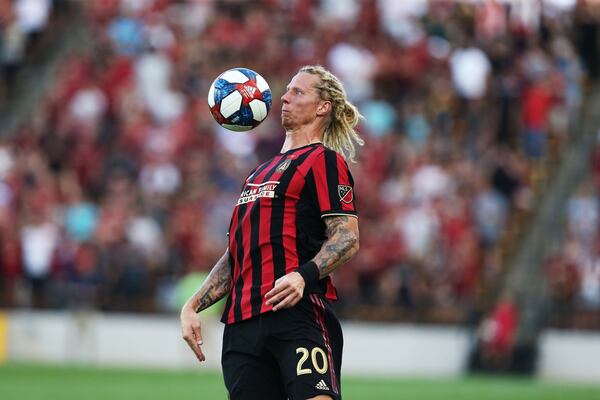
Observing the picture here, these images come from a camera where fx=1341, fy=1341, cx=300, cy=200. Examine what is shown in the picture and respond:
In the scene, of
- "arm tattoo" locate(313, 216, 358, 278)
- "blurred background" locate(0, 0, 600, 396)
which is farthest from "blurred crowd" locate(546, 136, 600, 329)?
"arm tattoo" locate(313, 216, 358, 278)

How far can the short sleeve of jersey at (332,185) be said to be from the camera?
678cm

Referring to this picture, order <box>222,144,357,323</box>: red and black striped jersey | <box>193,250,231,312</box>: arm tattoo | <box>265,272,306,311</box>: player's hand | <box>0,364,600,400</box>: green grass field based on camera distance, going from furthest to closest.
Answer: <box>0,364,600,400</box>: green grass field
<box>193,250,231,312</box>: arm tattoo
<box>222,144,357,323</box>: red and black striped jersey
<box>265,272,306,311</box>: player's hand

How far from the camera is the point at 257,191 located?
6.91 meters

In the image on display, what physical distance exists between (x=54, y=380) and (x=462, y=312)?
263 inches

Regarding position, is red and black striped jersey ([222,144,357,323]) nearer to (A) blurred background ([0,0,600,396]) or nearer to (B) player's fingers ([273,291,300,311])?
(B) player's fingers ([273,291,300,311])

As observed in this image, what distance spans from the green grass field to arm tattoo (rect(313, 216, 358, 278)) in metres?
7.73

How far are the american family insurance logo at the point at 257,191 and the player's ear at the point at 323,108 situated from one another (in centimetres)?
49

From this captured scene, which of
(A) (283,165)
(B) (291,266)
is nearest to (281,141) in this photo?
(A) (283,165)

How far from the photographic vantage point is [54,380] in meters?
16.6

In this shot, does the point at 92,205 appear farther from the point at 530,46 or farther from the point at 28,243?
the point at 530,46

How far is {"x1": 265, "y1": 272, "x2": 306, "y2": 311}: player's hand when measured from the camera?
650 centimetres

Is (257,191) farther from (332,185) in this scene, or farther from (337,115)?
(337,115)

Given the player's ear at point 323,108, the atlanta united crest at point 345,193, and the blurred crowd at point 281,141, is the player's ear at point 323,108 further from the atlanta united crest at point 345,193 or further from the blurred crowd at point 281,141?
the blurred crowd at point 281,141

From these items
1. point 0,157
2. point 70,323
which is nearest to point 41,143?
point 0,157
